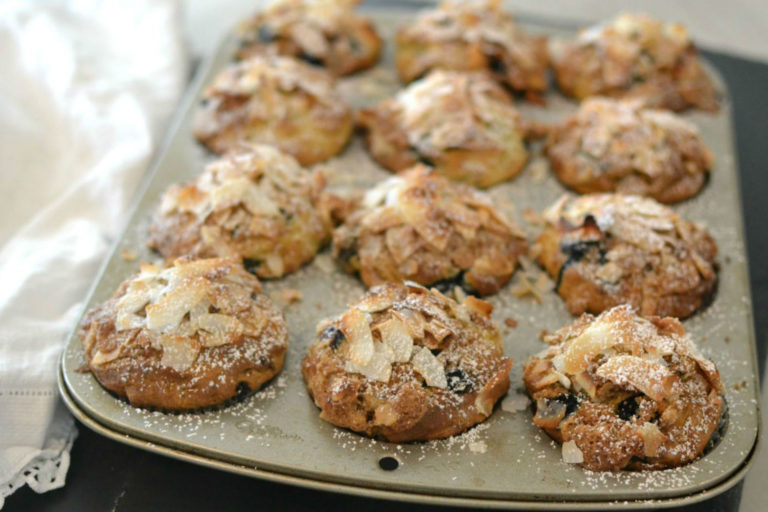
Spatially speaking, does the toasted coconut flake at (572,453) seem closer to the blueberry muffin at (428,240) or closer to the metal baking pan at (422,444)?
the metal baking pan at (422,444)

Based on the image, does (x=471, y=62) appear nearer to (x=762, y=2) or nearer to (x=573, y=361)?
(x=573, y=361)

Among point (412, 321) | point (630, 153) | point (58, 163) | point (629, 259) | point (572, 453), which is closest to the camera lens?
point (572, 453)

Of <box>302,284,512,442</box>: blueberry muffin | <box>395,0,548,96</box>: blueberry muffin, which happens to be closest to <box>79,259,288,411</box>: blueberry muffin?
<box>302,284,512,442</box>: blueberry muffin

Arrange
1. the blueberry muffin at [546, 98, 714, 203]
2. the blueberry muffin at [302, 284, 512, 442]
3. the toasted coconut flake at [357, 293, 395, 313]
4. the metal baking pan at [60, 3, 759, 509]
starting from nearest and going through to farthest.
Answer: the metal baking pan at [60, 3, 759, 509], the blueberry muffin at [302, 284, 512, 442], the toasted coconut flake at [357, 293, 395, 313], the blueberry muffin at [546, 98, 714, 203]

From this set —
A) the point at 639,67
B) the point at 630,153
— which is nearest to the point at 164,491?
the point at 630,153

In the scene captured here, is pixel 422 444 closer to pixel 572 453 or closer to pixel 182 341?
pixel 572 453

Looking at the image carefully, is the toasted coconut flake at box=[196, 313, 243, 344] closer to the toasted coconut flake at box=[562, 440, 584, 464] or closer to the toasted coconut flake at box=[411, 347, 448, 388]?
the toasted coconut flake at box=[411, 347, 448, 388]

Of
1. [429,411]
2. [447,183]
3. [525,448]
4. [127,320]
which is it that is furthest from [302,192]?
[525,448]
